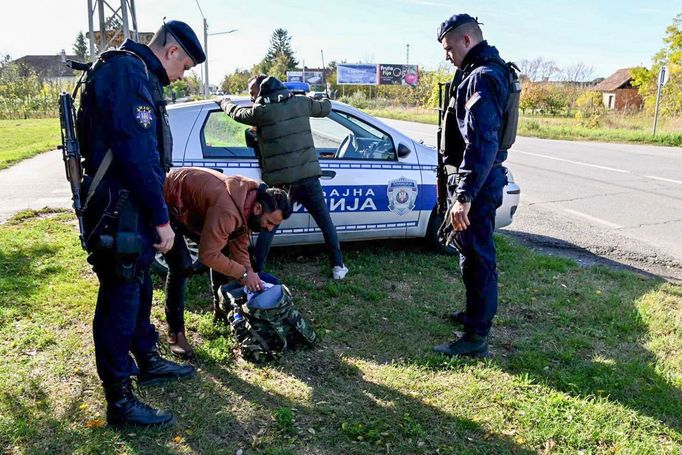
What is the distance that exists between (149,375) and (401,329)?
5.80ft

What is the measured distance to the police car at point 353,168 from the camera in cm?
482

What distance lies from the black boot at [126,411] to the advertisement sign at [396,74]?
200 feet

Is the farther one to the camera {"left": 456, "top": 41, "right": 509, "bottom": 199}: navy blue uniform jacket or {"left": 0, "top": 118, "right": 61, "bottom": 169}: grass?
{"left": 0, "top": 118, "right": 61, "bottom": 169}: grass

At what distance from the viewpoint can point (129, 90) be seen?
7.95 ft

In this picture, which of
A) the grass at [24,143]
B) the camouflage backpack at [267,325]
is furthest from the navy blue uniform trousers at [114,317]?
the grass at [24,143]

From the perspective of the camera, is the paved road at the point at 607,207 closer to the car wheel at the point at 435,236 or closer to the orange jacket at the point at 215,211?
the car wheel at the point at 435,236

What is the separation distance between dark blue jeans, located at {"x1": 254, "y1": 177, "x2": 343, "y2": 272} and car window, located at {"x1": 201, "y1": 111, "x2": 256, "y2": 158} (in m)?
0.57

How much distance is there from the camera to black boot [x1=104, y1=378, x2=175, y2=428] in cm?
278

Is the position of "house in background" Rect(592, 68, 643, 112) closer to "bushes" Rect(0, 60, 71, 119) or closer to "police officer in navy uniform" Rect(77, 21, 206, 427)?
"bushes" Rect(0, 60, 71, 119)

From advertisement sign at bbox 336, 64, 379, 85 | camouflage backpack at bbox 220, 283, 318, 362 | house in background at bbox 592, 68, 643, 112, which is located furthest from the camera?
advertisement sign at bbox 336, 64, 379, 85

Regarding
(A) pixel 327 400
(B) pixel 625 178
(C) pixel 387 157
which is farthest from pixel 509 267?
(B) pixel 625 178

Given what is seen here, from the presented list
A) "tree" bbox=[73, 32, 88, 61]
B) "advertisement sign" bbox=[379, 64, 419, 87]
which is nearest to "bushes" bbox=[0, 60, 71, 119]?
"advertisement sign" bbox=[379, 64, 419, 87]

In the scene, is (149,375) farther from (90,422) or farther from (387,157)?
(387,157)

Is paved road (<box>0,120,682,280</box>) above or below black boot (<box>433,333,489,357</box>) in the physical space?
above
